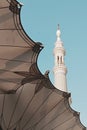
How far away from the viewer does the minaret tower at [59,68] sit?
5884cm

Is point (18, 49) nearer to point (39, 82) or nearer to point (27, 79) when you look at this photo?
point (27, 79)

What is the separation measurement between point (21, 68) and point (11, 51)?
1.86 metres

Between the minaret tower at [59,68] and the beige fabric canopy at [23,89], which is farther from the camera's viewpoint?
the minaret tower at [59,68]

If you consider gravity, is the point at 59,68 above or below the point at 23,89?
above

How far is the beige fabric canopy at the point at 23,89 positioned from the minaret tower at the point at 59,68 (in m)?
26.1

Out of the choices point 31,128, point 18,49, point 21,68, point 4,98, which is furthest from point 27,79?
point 31,128

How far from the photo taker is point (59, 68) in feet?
196

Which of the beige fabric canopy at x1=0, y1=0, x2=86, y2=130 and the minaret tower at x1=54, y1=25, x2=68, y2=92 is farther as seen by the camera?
the minaret tower at x1=54, y1=25, x2=68, y2=92

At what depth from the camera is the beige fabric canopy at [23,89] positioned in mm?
18578

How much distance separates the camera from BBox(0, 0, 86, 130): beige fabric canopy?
61.0 feet

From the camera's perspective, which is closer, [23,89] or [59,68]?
[23,89]

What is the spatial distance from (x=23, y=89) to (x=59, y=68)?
34.9 meters

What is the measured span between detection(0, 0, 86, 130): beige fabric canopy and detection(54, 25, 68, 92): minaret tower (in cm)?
2607

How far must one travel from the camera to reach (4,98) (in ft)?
81.3
